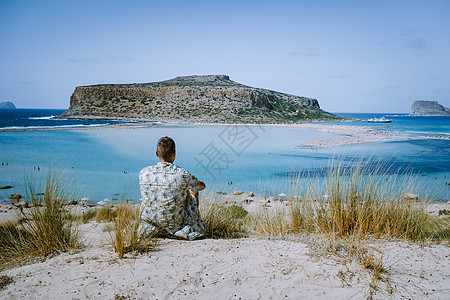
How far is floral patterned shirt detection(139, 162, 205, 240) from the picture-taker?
135 inches

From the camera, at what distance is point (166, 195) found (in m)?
3.43

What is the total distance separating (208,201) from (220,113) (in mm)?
44962

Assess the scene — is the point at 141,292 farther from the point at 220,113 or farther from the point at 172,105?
the point at 172,105

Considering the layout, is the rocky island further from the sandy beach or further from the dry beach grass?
the sandy beach

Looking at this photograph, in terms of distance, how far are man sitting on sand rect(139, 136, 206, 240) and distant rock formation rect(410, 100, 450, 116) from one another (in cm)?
18848

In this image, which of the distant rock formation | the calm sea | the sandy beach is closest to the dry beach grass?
the sandy beach

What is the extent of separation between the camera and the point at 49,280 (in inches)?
104

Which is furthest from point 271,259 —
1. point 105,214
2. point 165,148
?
point 105,214

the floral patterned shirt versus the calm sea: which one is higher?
the floral patterned shirt

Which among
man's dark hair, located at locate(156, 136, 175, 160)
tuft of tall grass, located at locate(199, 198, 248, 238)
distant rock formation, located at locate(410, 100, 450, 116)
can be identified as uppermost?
distant rock formation, located at locate(410, 100, 450, 116)

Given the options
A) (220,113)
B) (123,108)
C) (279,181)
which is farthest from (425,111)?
(279,181)

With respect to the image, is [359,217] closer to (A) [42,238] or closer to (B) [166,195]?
(B) [166,195]

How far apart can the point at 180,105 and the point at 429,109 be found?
15840 centimetres

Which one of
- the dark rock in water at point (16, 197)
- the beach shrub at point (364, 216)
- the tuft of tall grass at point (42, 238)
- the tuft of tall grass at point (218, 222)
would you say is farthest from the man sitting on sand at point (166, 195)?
the dark rock in water at point (16, 197)
